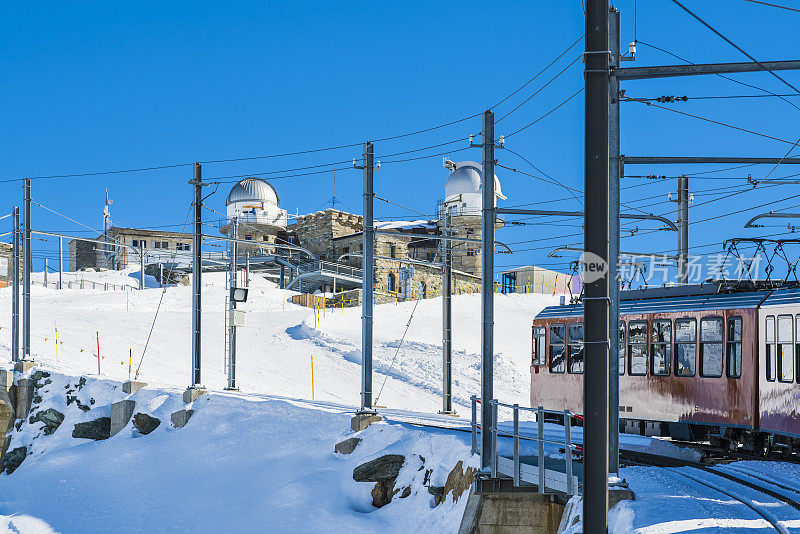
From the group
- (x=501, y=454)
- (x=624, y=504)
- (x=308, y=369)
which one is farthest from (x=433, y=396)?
(x=624, y=504)

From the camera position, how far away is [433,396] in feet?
120

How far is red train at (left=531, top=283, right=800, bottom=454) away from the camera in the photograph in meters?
16.8

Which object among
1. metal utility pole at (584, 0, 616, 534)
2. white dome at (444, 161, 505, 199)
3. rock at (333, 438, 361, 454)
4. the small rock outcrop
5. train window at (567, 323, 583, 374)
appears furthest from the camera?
white dome at (444, 161, 505, 199)

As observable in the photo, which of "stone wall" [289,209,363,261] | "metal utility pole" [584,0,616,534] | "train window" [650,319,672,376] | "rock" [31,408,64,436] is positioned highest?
"stone wall" [289,209,363,261]

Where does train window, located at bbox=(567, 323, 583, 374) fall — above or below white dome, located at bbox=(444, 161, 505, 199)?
below

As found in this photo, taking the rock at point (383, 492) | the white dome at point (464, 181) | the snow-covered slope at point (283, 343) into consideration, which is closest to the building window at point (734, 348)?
the rock at point (383, 492)

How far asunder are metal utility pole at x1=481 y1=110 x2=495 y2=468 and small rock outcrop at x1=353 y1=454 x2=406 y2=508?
3.32m

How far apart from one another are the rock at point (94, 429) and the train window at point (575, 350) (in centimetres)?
1338

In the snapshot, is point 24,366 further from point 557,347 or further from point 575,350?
point 575,350

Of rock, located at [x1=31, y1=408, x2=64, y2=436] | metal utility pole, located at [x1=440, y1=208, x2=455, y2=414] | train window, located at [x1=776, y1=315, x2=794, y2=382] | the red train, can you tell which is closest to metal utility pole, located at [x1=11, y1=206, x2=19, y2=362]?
rock, located at [x1=31, y1=408, x2=64, y2=436]

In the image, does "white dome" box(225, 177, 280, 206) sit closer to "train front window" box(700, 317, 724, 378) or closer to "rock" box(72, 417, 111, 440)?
"rock" box(72, 417, 111, 440)

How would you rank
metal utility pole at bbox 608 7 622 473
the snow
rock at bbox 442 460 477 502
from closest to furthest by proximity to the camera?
metal utility pole at bbox 608 7 622 473 → rock at bbox 442 460 477 502 → the snow

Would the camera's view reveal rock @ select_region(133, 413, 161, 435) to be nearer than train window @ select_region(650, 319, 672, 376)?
No

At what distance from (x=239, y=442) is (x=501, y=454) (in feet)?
32.1
